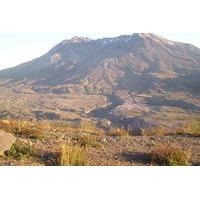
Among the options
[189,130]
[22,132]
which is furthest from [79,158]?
[189,130]

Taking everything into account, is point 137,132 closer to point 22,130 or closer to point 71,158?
point 22,130

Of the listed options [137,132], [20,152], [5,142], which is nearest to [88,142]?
[20,152]

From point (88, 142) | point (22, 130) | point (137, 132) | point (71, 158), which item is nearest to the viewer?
point (71, 158)

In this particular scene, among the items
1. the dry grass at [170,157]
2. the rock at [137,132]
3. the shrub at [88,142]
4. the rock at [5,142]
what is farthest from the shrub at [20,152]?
the rock at [137,132]

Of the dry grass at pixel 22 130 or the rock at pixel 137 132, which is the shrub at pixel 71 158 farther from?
the rock at pixel 137 132

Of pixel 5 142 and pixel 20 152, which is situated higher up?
pixel 5 142
